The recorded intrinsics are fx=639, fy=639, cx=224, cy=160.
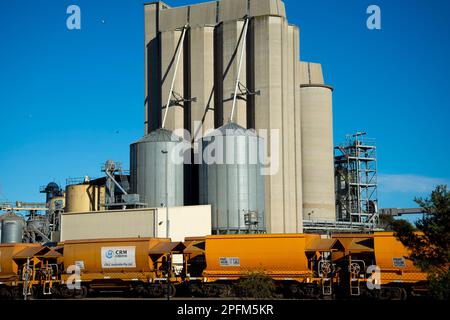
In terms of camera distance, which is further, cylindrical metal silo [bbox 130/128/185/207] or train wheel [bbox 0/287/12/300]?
cylindrical metal silo [bbox 130/128/185/207]

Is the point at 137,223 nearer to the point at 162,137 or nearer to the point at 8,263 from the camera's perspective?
the point at 8,263

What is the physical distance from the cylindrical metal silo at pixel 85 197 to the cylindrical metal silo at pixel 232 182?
1861 cm

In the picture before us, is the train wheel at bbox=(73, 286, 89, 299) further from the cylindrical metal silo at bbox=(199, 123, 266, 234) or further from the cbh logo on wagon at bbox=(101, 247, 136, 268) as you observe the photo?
the cylindrical metal silo at bbox=(199, 123, 266, 234)

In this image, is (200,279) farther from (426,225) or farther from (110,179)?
(110,179)

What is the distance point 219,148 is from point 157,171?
277 inches

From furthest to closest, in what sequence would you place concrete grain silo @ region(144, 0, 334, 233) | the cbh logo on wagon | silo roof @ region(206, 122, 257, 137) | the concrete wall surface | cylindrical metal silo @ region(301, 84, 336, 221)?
cylindrical metal silo @ region(301, 84, 336, 221) < concrete grain silo @ region(144, 0, 334, 233) < silo roof @ region(206, 122, 257, 137) < the concrete wall surface < the cbh logo on wagon

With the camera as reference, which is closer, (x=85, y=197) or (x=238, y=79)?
(x=238, y=79)

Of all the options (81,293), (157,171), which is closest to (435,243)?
(81,293)

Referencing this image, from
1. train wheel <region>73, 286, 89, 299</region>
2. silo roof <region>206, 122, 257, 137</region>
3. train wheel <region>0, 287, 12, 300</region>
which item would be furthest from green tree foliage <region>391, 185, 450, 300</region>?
silo roof <region>206, 122, 257, 137</region>

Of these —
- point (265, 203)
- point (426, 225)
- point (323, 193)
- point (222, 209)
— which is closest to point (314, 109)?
point (323, 193)

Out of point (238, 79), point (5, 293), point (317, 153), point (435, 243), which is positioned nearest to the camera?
point (435, 243)

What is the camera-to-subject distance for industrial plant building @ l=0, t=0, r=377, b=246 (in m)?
59.4

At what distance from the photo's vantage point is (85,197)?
247 ft
